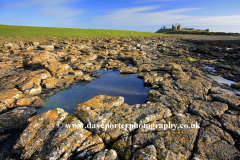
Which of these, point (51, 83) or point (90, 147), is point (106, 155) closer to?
point (90, 147)

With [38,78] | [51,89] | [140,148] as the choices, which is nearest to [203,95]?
[140,148]

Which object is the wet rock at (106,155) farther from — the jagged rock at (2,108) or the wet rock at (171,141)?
the jagged rock at (2,108)

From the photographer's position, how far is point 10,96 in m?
7.01

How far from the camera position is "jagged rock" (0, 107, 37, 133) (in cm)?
524

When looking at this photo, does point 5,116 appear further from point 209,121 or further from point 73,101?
point 209,121

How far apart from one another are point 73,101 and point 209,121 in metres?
7.54

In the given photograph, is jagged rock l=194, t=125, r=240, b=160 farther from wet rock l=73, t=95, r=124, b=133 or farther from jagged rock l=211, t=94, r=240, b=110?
wet rock l=73, t=95, r=124, b=133

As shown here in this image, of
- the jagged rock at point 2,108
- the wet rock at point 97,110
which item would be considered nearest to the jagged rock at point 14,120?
the jagged rock at point 2,108

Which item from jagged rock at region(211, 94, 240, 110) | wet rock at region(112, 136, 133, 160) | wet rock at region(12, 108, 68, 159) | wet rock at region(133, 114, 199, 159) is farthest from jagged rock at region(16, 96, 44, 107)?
jagged rock at region(211, 94, 240, 110)

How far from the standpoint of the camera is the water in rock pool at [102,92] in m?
7.61

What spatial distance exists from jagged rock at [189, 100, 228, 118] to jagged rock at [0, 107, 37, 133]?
8.19 m

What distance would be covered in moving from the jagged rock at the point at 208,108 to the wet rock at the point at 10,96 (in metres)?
9.88

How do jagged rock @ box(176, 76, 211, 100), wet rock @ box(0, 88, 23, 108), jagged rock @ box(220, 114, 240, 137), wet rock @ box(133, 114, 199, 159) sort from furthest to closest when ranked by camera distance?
1. jagged rock @ box(176, 76, 211, 100)
2. wet rock @ box(0, 88, 23, 108)
3. jagged rock @ box(220, 114, 240, 137)
4. wet rock @ box(133, 114, 199, 159)

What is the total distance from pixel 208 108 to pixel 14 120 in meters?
9.35
